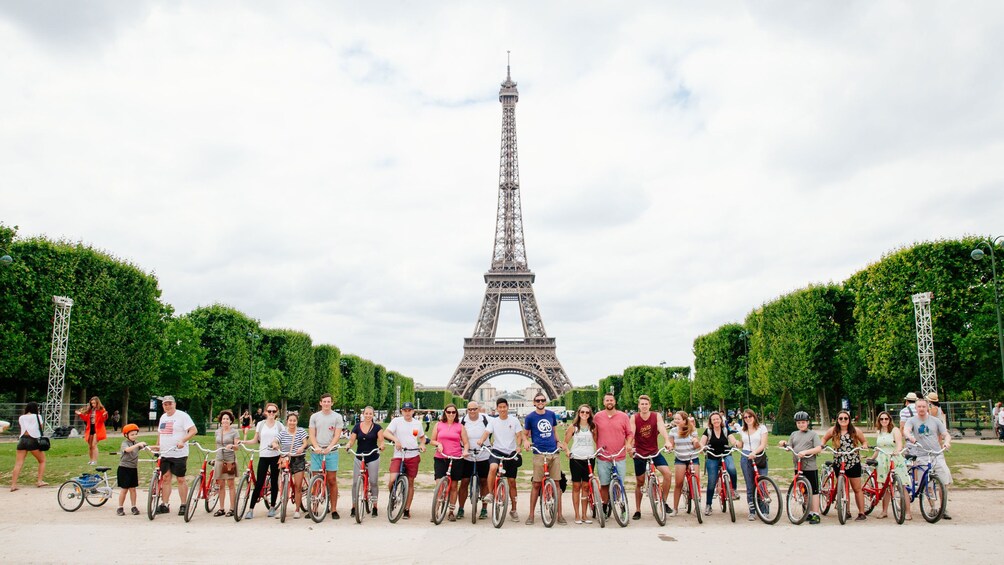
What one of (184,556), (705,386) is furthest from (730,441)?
(705,386)

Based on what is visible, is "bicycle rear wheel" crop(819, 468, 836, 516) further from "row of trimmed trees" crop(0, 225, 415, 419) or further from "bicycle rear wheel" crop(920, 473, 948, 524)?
"row of trimmed trees" crop(0, 225, 415, 419)

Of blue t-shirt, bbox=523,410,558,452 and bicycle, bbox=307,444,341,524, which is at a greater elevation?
blue t-shirt, bbox=523,410,558,452

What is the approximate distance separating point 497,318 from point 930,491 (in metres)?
73.8

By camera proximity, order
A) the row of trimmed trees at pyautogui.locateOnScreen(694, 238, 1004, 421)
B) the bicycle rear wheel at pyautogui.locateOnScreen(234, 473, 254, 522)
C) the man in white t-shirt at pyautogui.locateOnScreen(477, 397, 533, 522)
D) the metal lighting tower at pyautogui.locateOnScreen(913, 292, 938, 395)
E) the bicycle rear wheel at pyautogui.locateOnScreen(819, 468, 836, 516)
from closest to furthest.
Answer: the bicycle rear wheel at pyautogui.locateOnScreen(234, 473, 254, 522) → the man in white t-shirt at pyautogui.locateOnScreen(477, 397, 533, 522) → the bicycle rear wheel at pyautogui.locateOnScreen(819, 468, 836, 516) → the metal lighting tower at pyautogui.locateOnScreen(913, 292, 938, 395) → the row of trimmed trees at pyautogui.locateOnScreen(694, 238, 1004, 421)

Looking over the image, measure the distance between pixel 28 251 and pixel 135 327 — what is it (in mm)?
5714

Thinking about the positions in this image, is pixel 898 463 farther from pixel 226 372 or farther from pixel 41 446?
pixel 226 372

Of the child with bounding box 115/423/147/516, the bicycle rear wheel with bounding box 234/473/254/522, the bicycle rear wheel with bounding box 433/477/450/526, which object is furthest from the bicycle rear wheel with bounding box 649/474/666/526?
the child with bounding box 115/423/147/516

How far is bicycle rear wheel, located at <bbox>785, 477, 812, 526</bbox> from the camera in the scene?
35.4ft

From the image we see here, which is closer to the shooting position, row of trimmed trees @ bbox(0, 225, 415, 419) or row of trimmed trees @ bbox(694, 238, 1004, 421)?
row of trimmed trees @ bbox(0, 225, 415, 419)

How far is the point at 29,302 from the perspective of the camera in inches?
1203

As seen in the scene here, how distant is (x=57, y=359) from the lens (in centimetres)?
2862

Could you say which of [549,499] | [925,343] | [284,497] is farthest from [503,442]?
[925,343]

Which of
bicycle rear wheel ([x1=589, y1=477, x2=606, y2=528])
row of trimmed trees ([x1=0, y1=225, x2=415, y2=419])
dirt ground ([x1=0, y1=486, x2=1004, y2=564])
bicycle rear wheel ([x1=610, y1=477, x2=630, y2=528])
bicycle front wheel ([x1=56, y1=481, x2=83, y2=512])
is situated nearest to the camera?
dirt ground ([x1=0, y1=486, x2=1004, y2=564])

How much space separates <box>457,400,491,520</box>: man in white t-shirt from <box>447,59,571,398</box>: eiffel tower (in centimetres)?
6610
